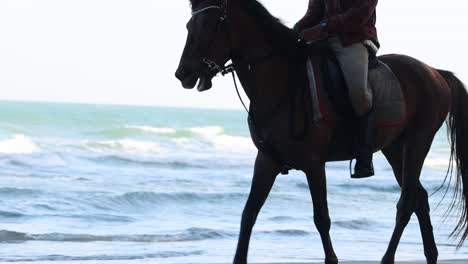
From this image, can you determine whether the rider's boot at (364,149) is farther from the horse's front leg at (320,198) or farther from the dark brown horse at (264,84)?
the horse's front leg at (320,198)

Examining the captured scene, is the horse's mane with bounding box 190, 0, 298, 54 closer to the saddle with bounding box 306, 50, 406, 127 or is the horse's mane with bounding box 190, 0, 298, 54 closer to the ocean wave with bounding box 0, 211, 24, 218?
the saddle with bounding box 306, 50, 406, 127

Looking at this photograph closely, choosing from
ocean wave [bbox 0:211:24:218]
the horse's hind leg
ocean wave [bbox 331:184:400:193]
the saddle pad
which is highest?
the saddle pad

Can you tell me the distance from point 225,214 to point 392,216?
2.31 metres

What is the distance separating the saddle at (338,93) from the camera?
18.7ft

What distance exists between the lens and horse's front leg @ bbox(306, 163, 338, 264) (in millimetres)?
5594

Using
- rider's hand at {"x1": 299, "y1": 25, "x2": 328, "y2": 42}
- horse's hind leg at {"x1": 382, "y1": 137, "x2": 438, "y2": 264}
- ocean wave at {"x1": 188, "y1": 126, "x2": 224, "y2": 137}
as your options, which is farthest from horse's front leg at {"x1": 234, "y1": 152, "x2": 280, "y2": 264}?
ocean wave at {"x1": 188, "y1": 126, "x2": 224, "y2": 137}

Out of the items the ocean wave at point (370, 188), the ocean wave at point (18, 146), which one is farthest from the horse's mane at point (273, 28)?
the ocean wave at point (18, 146)

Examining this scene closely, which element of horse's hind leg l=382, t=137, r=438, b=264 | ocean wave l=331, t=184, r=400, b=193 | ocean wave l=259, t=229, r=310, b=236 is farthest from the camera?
ocean wave l=331, t=184, r=400, b=193

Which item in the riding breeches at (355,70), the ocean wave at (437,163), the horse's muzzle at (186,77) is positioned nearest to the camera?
the horse's muzzle at (186,77)

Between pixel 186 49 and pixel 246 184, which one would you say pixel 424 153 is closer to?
pixel 186 49

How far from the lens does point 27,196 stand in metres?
14.2

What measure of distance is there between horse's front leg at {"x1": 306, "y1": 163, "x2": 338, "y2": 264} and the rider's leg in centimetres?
35

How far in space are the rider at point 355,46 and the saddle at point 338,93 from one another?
52 millimetres

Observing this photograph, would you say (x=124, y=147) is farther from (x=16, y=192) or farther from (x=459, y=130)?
(x=459, y=130)
